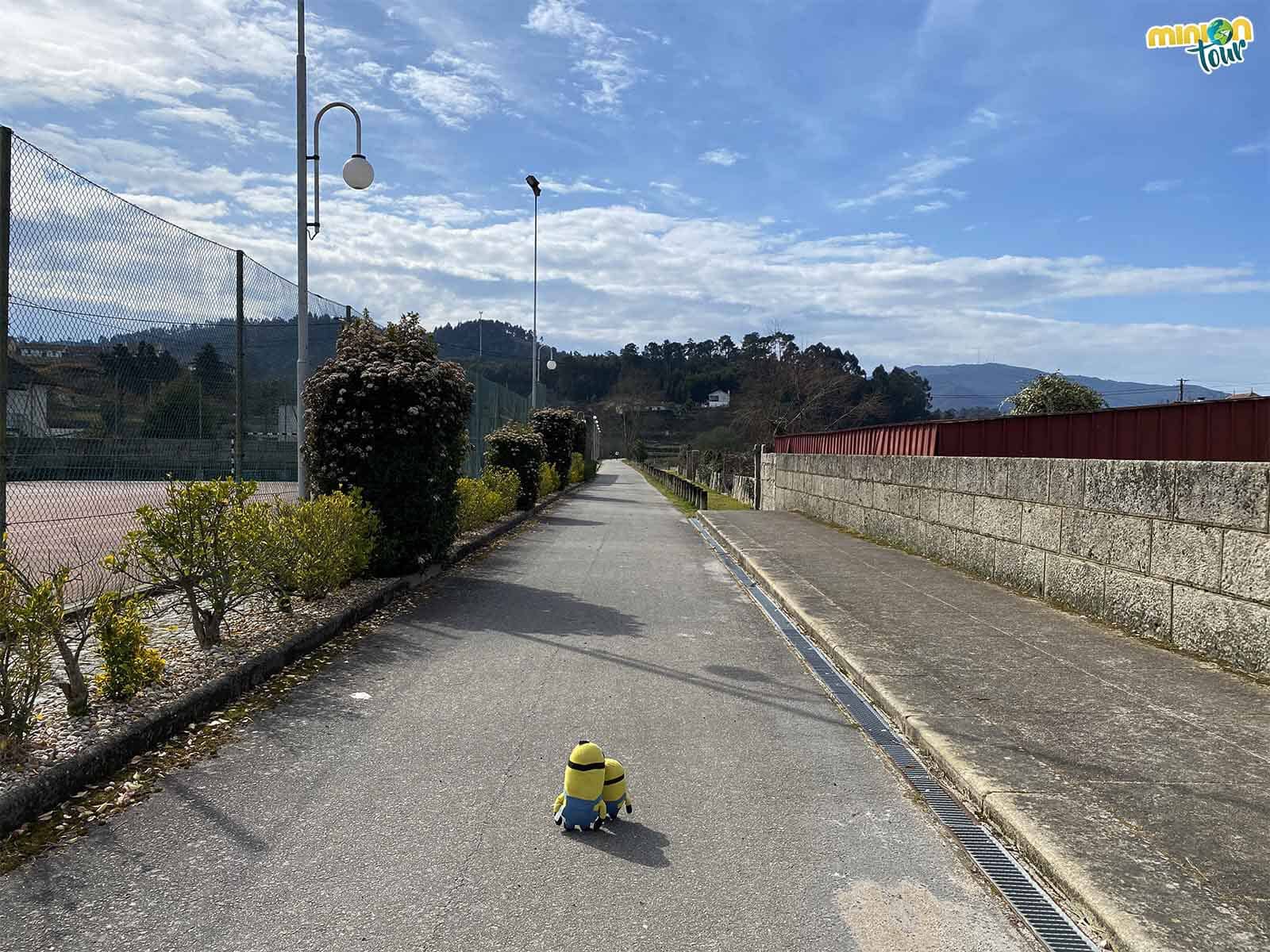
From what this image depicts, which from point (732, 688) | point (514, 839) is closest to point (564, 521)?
point (732, 688)

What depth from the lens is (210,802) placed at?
4.27 m

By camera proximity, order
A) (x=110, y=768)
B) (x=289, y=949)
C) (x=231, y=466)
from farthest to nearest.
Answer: (x=231, y=466)
(x=110, y=768)
(x=289, y=949)

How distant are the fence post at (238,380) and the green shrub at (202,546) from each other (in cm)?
383

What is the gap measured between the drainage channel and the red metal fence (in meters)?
3.53

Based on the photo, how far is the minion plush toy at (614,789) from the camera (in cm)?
402

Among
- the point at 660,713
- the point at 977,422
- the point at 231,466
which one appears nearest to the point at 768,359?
the point at 977,422

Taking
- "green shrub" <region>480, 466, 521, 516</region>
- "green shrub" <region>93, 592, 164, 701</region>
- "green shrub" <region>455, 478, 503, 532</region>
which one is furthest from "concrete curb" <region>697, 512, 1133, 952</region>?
"green shrub" <region>480, 466, 521, 516</region>

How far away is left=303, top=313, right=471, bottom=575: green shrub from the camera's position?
1028 cm

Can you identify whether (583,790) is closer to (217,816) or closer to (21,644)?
(217,816)

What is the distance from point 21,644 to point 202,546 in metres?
1.80

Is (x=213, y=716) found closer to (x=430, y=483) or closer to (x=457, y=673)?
(x=457, y=673)

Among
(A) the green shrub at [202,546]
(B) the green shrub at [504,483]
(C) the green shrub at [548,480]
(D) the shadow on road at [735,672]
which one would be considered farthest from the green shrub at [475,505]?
(D) the shadow on road at [735,672]

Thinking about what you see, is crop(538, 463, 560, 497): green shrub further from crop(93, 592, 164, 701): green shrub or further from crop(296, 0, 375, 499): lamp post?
crop(93, 592, 164, 701): green shrub

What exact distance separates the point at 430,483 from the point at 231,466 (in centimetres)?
201
